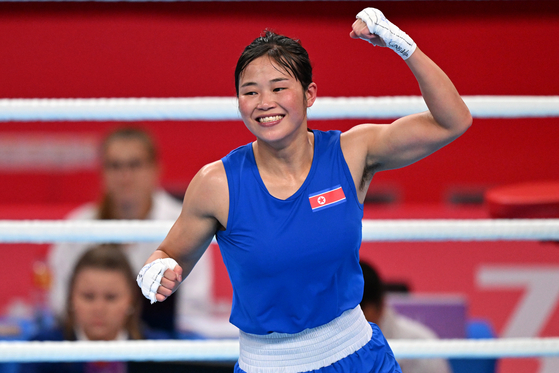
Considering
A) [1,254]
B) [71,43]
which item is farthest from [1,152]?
[1,254]

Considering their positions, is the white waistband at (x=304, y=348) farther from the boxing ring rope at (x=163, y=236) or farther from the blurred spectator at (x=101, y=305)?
the blurred spectator at (x=101, y=305)

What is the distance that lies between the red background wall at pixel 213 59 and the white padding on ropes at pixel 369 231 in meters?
3.21

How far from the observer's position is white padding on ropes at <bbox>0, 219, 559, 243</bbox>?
1.28 metres

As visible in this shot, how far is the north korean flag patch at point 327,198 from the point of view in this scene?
1.06 meters

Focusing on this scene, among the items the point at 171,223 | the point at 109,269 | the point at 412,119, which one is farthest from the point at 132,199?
Result: the point at 412,119

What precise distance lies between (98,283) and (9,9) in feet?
11.0

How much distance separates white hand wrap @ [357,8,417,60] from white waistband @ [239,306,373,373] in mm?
488

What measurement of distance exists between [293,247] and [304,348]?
0.19 m

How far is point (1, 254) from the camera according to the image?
332cm

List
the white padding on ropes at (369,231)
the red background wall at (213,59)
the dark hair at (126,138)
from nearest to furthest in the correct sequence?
the white padding on ropes at (369,231) < the dark hair at (126,138) < the red background wall at (213,59)

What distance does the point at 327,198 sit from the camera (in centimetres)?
106

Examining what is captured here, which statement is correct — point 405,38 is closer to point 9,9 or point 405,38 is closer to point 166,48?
point 166,48

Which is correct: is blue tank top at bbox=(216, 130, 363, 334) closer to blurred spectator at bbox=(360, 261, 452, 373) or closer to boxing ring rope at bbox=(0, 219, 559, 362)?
boxing ring rope at bbox=(0, 219, 559, 362)

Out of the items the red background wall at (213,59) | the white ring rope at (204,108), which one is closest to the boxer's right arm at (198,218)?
the white ring rope at (204,108)
